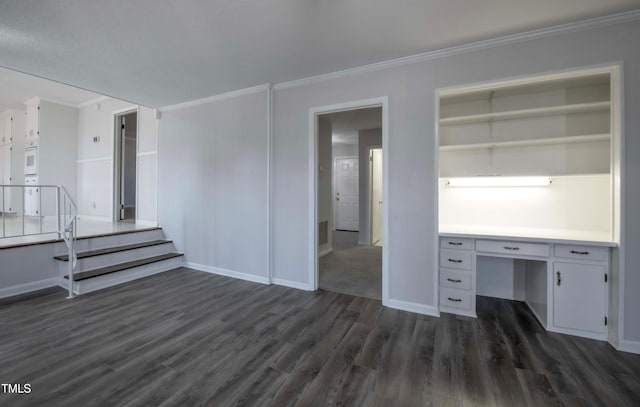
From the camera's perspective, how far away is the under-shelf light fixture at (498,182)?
9.05 ft

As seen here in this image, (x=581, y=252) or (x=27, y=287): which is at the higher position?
(x=581, y=252)

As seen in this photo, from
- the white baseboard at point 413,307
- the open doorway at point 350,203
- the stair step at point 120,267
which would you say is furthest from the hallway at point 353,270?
the stair step at point 120,267

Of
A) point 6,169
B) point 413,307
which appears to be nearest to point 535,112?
point 413,307

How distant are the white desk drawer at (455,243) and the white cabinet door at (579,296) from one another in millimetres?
668

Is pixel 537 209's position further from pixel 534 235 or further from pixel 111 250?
pixel 111 250

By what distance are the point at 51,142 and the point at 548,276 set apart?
8680 mm

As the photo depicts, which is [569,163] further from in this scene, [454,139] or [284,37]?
[284,37]

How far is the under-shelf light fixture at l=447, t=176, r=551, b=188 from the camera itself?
9.05ft

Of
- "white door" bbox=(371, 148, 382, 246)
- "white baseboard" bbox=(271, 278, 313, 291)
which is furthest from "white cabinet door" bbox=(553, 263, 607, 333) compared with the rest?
"white door" bbox=(371, 148, 382, 246)

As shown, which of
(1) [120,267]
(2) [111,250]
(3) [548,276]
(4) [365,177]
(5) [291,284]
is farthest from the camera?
(4) [365,177]

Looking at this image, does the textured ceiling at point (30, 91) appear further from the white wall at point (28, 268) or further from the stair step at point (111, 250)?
the stair step at point (111, 250)

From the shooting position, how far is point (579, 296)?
7.34 ft

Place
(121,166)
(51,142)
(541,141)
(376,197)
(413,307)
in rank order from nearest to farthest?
(541,141) < (413,307) < (121,166) < (51,142) < (376,197)

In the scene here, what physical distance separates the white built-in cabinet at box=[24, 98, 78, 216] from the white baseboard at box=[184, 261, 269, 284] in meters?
3.98
